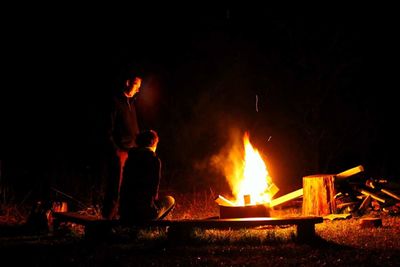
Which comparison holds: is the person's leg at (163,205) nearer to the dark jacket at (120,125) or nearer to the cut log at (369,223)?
the dark jacket at (120,125)

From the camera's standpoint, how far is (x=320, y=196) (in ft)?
26.4

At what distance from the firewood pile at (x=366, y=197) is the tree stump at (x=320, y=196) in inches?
8.9

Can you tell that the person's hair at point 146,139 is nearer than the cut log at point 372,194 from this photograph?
Yes

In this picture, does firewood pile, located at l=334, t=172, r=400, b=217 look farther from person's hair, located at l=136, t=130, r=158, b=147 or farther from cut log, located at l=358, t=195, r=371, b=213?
person's hair, located at l=136, t=130, r=158, b=147

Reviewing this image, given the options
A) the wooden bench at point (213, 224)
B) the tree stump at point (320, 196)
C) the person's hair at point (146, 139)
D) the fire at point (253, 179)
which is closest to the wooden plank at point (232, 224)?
the wooden bench at point (213, 224)

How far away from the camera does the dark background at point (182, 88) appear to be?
13664 millimetres

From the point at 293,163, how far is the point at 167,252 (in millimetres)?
9894

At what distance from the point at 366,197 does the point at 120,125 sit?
4.17 meters

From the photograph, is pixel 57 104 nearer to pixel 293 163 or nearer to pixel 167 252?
pixel 293 163

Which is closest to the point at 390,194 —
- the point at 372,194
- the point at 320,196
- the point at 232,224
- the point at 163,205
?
the point at 372,194

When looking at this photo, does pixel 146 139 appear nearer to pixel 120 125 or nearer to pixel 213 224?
pixel 120 125

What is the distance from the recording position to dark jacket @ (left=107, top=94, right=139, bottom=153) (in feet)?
22.5

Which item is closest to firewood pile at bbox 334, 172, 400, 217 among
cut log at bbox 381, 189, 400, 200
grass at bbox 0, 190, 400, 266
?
cut log at bbox 381, 189, 400, 200

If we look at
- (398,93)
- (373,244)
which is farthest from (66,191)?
(398,93)
